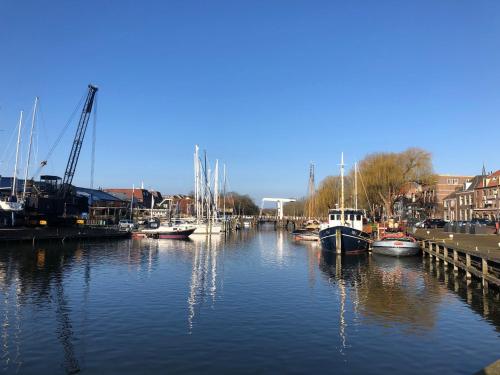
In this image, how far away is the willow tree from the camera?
8831 centimetres

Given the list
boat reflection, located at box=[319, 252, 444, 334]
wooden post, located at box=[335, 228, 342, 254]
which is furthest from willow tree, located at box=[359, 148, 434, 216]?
boat reflection, located at box=[319, 252, 444, 334]

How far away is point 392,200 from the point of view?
92.0m

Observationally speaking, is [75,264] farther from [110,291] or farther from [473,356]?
[473,356]

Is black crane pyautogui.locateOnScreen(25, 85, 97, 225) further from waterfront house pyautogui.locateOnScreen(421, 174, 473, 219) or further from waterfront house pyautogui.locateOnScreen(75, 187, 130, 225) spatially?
waterfront house pyautogui.locateOnScreen(421, 174, 473, 219)

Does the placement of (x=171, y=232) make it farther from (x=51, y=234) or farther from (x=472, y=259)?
(x=472, y=259)

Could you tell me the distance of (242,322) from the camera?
60.8 feet

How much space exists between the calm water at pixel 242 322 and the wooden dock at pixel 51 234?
25355 millimetres

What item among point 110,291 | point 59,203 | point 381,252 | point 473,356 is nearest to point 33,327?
point 110,291

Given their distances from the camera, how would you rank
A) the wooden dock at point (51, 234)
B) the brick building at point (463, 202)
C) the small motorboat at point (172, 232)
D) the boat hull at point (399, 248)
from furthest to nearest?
the brick building at point (463, 202), the small motorboat at point (172, 232), the wooden dock at point (51, 234), the boat hull at point (399, 248)

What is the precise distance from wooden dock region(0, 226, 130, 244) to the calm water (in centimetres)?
2536

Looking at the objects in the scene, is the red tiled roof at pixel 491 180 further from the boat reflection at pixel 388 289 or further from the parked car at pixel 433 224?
the boat reflection at pixel 388 289

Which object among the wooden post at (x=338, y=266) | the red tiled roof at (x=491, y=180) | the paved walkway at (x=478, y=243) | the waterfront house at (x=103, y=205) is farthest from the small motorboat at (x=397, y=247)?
the waterfront house at (x=103, y=205)

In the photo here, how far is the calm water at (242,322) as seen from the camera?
13781 mm

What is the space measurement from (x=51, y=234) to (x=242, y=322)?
5358 centimetres
